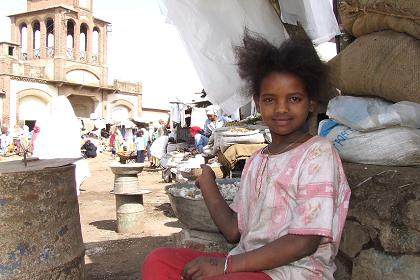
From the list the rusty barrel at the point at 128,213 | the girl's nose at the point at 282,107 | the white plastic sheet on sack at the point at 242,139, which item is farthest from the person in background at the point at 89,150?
the girl's nose at the point at 282,107

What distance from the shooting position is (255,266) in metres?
1.34

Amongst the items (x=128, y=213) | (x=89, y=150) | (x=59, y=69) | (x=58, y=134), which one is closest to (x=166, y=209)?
(x=128, y=213)

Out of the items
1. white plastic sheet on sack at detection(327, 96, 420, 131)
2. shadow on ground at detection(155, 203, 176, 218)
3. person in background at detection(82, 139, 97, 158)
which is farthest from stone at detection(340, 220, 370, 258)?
person in background at detection(82, 139, 97, 158)

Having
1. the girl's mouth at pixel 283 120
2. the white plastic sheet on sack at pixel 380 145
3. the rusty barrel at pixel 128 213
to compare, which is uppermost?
the girl's mouth at pixel 283 120

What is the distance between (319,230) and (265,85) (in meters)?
0.58

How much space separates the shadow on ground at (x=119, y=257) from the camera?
3.86 m

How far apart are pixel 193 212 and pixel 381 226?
1020 millimetres

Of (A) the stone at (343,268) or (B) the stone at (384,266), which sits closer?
(B) the stone at (384,266)

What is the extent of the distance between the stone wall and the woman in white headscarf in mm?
4999

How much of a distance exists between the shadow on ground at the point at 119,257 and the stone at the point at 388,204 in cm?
258

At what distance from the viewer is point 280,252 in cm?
131

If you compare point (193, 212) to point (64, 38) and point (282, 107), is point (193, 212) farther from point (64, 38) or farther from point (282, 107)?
point (64, 38)

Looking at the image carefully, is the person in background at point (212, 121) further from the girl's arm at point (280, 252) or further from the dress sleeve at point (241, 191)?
the girl's arm at point (280, 252)

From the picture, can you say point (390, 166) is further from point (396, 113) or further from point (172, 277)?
point (172, 277)
